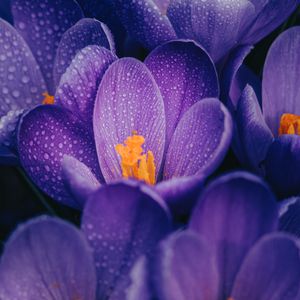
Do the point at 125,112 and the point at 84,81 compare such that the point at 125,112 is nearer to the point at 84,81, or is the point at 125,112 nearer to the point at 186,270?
the point at 84,81

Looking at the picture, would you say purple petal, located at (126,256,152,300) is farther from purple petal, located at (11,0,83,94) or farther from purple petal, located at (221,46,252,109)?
purple petal, located at (11,0,83,94)

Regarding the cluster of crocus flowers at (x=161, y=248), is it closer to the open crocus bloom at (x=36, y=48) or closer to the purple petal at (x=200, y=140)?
the purple petal at (x=200, y=140)

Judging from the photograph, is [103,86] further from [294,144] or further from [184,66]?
[294,144]

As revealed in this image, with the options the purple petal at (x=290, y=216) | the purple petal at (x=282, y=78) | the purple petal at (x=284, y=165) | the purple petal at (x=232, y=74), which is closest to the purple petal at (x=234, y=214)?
the purple petal at (x=290, y=216)

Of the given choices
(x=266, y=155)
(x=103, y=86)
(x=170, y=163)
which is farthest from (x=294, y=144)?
(x=103, y=86)

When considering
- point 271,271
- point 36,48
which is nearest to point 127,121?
point 36,48

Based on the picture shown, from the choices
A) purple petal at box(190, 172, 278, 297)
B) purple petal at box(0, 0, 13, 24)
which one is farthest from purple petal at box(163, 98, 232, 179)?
purple petal at box(0, 0, 13, 24)
